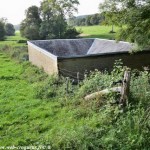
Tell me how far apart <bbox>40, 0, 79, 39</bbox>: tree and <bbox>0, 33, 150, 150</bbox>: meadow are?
101 feet

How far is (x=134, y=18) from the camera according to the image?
12203 millimetres

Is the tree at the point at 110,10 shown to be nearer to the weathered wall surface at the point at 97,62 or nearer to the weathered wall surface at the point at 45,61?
the weathered wall surface at the point at 97,62

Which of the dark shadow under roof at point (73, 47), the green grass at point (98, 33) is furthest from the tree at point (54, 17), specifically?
the dark shadow under roof at point (73, 47)

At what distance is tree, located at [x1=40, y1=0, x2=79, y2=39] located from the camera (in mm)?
42781

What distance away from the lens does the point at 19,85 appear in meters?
14.9

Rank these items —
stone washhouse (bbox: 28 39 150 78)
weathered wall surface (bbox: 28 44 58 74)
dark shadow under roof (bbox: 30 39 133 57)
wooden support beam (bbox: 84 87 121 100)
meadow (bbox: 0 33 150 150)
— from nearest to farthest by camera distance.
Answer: meadow (bbox: 0 33 150 150), wooden support beam (bbox: 84 87 121 100), stone washhouse (bbox: 28 39 150 78), weathered wall surface (bbox: 28 44 58 74), dark shadow under roof (bbox: 30 39 133 57)

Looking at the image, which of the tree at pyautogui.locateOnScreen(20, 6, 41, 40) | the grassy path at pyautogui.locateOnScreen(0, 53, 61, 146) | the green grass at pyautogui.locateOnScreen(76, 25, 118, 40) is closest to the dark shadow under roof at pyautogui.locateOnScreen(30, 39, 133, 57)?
the grassy path at pyautogui.locateOnScreen(0, 53, 61, 146)

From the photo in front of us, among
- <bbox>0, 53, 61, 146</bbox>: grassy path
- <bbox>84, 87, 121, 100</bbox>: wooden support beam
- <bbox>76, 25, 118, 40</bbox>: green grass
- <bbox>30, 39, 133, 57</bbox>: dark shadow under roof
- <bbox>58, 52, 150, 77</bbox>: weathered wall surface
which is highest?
<bbox>76, 25, 118, 40</bbox>: green grass

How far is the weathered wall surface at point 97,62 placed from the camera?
13.8m

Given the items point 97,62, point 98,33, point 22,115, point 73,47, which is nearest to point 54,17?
point 98,33

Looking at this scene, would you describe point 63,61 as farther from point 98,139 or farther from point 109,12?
point 98,139

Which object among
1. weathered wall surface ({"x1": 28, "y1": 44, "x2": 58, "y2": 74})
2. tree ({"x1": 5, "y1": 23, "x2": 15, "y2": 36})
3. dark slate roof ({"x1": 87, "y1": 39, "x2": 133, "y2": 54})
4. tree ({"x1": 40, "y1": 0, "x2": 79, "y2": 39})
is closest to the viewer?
weathered wall surface ({"x1": 28, "y1": 44, "x2": 58, "y2": 74})

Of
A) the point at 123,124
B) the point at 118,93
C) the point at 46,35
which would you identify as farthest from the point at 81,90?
the point at 46,35

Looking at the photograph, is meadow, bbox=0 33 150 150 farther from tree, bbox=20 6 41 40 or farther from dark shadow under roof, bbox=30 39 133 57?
tree, bbox=20 6 41 40
